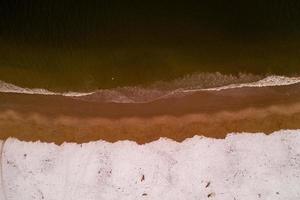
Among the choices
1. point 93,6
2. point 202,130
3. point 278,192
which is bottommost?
point 278,192

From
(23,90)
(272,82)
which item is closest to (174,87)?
(272,82)

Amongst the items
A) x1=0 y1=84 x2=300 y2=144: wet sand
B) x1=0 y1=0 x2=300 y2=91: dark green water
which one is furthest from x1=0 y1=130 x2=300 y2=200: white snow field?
x1=0 y1=0 x2=300 y2=91: dark green water

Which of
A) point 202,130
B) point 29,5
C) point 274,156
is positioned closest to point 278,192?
point 274,156

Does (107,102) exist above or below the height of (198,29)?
below

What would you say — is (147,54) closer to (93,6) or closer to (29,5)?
(93,6)

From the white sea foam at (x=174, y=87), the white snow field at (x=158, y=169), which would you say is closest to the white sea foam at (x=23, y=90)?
the white sea foam at (x=174, y=87)

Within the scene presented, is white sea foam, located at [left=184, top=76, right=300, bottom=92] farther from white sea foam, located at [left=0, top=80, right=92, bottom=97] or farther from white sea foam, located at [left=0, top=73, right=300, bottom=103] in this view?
white sea foam, located at [left=0, top=80, right=92, bottom=97]
